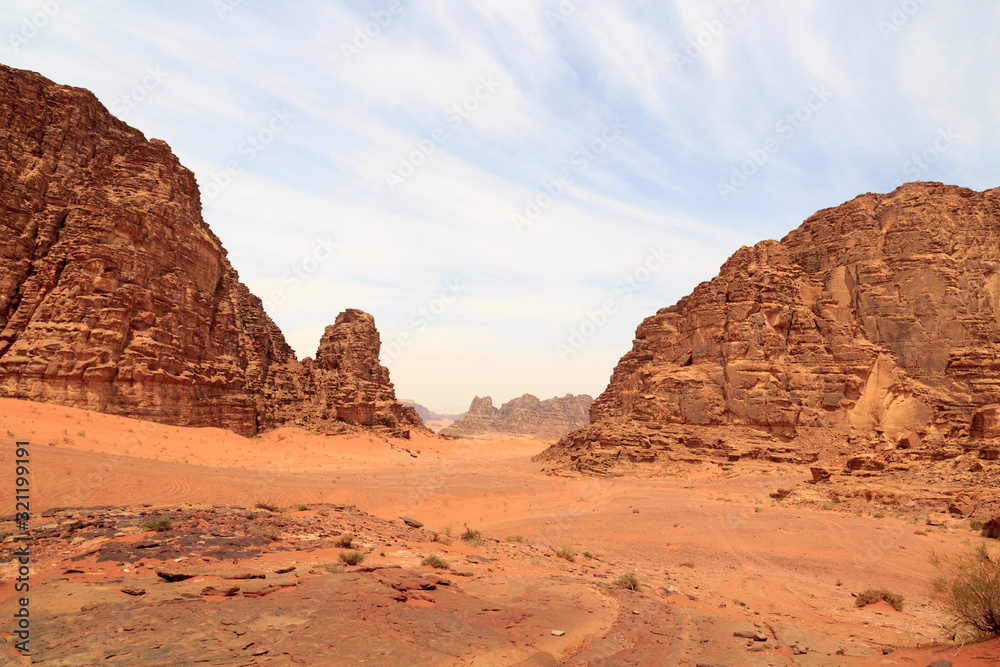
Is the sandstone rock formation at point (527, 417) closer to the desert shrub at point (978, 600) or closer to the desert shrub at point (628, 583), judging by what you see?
the desert shrub at point (628, 583)

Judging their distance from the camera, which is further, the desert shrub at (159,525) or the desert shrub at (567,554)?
the desert shrub at (567,554)

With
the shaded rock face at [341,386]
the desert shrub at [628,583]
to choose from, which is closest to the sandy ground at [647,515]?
the desert shrub at [628,583]

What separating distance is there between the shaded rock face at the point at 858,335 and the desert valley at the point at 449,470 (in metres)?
0.17

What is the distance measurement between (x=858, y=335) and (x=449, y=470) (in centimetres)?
2859

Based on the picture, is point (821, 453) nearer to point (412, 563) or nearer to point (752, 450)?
point (752, 450)

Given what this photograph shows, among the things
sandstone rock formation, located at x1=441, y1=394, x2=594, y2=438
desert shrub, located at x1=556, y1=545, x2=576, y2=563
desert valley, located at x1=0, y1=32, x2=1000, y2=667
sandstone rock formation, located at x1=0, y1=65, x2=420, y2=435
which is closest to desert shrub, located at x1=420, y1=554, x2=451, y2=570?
desert valley, located at x1=0, y1=32, x2=1000, y2=667

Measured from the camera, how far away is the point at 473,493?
22.5 metres

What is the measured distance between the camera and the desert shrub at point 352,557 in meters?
7.45

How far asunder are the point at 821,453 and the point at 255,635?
31932mm

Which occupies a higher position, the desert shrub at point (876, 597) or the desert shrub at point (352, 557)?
the desert shrub at point (352, 557)

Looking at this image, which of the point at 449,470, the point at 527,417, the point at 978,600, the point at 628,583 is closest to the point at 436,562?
the point at 628,583

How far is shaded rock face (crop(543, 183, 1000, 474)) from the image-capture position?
99.8 ft

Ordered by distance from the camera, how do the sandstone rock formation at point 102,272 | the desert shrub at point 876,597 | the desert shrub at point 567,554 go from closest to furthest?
the desert shrub at point 876,597, the desert shrub at point 567,554, the sandstone rock formation at point 102,272

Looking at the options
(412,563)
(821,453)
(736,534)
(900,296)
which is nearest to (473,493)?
(736,534)
